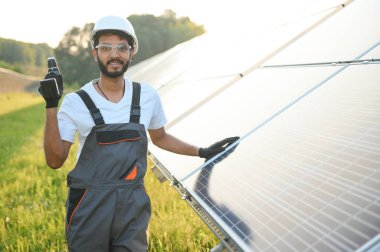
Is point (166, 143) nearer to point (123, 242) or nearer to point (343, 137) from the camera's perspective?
point (123, 242)

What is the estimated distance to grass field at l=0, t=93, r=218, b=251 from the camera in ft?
12.8

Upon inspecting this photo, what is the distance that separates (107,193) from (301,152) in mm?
1237

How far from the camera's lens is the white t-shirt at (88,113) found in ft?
8.20

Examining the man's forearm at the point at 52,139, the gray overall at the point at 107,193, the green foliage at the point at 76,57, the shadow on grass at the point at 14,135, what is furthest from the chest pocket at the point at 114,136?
the green foliage at the point at 76,57

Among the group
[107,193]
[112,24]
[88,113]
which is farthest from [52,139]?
[112,24]

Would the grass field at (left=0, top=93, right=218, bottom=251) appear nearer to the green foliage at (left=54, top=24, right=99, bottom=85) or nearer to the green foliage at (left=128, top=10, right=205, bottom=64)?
the green foliage at (left=128, top=10, right=205, bottom=64)

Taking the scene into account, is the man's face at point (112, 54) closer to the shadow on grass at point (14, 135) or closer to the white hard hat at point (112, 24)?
the white hard hat at point (112, 24)

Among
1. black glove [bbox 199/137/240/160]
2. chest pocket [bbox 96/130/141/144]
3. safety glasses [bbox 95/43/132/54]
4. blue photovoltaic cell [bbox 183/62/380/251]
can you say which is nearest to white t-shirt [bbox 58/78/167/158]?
chest pocket [bbox 96/130/141/144]

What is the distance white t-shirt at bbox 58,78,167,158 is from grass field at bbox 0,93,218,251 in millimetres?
1595

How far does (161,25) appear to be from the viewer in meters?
50.9

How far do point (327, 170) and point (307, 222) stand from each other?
0.32 m

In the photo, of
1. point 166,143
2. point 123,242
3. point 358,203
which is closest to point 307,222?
point 358,203

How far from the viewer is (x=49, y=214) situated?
5094mm

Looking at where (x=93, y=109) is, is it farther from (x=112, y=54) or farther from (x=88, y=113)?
(x=112, y=54)
